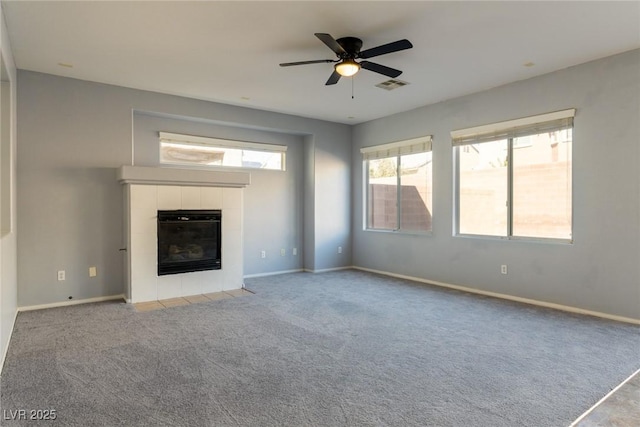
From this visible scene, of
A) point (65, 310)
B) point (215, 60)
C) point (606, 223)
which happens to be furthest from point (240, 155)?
point (606, 223)

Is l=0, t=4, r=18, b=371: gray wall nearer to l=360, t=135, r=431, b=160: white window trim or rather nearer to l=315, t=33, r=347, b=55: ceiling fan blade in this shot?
l=315, t=33, r=347, b=55: ceiling fan blade

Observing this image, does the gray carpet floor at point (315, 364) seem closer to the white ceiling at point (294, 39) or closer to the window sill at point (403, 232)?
the window sill at point (403, 232)

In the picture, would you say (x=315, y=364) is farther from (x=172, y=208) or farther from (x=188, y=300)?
(x=172, y=208)

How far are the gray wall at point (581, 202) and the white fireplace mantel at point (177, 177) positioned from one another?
3103 mm

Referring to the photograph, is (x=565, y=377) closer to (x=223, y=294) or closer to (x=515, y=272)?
(x=515, y=272)

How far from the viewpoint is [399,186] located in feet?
21.2

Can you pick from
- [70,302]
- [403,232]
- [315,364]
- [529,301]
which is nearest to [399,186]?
[403,232]

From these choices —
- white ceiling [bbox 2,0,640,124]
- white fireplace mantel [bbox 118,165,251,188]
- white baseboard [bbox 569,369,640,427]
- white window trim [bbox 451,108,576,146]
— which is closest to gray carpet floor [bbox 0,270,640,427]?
white baseboard [bbox 569,369,640,427]

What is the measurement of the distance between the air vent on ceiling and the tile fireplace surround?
7.46 feet

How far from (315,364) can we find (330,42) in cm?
255

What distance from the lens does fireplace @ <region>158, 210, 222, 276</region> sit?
4832 millimetres

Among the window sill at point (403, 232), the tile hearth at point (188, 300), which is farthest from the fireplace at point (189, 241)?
the window sill at point (403, 232)

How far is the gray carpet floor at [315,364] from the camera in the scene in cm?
217

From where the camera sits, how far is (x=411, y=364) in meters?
2.82
